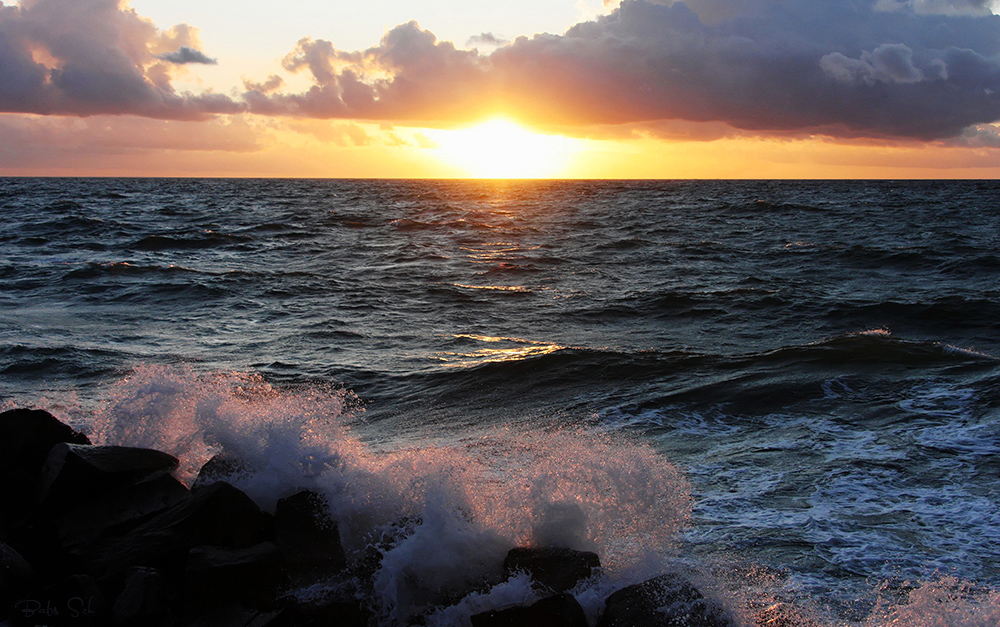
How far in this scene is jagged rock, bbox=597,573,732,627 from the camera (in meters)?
3.88

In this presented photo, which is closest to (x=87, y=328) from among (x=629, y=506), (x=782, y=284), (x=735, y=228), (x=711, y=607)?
(x=629, y=506)

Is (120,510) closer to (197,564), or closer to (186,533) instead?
(186,533)

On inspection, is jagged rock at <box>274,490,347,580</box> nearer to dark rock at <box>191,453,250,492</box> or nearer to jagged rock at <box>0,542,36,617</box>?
dark rock at <box>191,453,250,492</box>

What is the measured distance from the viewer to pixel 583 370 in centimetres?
1005

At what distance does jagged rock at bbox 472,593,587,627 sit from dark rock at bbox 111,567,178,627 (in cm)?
174

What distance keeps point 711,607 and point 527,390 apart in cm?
535

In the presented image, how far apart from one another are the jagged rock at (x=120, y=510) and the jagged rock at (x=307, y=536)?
69 cm

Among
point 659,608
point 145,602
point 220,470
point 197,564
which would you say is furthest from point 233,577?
point 659,608

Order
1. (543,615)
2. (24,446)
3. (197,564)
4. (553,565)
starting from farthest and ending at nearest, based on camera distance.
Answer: (24,446)
(553,565)
(197,564)
(543,615)

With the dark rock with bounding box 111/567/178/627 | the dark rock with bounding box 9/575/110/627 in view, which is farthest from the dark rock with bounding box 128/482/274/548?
the dark rock with bounding box 9/575/110/627

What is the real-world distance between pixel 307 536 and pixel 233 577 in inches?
27.3

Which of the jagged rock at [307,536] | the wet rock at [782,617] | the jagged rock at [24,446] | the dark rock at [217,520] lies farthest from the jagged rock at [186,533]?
the wet rock at [782,617]

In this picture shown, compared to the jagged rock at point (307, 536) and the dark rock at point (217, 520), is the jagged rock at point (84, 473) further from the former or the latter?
the jagged rock at point (307, 536)

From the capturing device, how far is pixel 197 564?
391 cm
